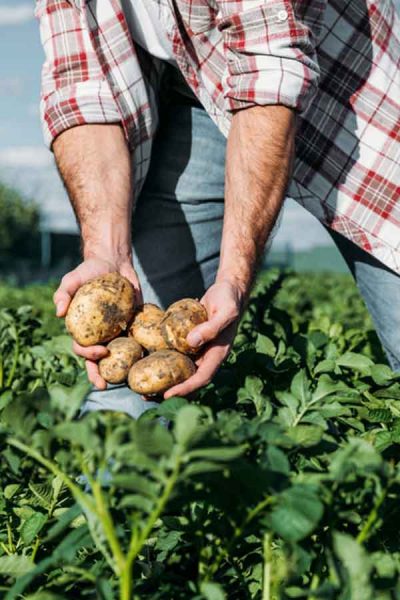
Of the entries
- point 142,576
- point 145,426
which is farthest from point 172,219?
point 145,426

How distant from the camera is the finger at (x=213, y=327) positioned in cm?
180

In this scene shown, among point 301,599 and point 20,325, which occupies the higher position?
point 301,599

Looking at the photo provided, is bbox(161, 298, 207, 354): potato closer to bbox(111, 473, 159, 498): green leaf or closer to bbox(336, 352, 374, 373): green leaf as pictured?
bbox(336, 352, 374, 373): green leaf

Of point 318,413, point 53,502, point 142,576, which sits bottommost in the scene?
point 53,502

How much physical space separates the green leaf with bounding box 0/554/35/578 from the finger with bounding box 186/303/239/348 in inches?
27.1

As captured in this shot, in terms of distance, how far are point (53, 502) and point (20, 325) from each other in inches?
62.7

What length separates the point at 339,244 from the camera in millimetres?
2822

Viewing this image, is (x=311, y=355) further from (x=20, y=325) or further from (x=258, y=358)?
(x=20, y=325)

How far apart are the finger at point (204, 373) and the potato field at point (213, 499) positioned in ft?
0.33

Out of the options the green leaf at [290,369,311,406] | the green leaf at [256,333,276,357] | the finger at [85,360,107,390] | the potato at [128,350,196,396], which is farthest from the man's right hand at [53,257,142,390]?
the green leaf at [290,369,311,406]

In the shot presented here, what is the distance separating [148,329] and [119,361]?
12 cm

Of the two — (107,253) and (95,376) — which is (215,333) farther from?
(107,253)

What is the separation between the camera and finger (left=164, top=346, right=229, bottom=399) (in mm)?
1770

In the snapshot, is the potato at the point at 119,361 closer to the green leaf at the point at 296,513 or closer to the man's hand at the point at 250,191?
the man's hand at the point at 250,191
